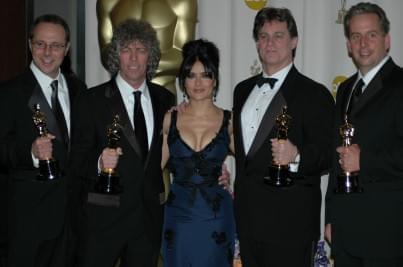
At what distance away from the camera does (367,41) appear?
2539 mm

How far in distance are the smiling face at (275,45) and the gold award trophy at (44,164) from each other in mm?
1131

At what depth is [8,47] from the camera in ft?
12.2

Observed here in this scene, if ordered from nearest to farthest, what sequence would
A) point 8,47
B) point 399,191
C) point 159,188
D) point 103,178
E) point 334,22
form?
point 399,191 < point 103,178 < point 159,188 < point 8,47 < point 334,22

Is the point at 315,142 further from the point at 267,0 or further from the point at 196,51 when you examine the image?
the point at 267,0

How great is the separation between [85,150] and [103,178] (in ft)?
0.70

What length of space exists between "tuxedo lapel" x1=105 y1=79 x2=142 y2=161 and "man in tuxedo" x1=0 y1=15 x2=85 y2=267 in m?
0.24

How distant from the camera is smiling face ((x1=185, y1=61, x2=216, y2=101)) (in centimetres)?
295

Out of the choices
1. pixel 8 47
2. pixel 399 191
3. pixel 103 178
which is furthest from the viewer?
pixel 8 47

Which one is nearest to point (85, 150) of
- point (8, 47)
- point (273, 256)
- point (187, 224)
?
point (187, 224)

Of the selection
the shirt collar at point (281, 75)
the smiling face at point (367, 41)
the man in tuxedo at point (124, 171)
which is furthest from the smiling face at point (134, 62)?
the smiling face at point (367, 41)

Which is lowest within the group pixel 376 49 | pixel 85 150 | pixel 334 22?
pixel 85 150

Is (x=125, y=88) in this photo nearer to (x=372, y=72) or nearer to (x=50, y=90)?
(x=50, y=90)

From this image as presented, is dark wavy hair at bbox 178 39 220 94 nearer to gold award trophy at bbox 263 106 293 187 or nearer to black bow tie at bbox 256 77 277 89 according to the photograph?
black bow tie at bbox 256 77 277 89

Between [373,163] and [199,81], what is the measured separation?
1.03 meters
